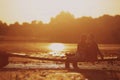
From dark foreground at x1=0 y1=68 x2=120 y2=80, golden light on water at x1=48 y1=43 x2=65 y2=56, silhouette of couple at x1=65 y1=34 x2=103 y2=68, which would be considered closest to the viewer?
dark foreground at x1=0 y1=68 x2=120 y2=80

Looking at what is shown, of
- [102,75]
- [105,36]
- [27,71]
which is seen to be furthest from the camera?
[105,36]

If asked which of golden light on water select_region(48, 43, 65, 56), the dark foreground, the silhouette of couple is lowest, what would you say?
the dark foreground

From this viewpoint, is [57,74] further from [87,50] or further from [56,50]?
[56,50]

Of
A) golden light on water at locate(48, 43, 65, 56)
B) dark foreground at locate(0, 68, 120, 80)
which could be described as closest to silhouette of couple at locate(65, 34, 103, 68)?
dark foreground at locate(0, 68, 120, 80)

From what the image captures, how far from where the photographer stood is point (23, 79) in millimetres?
15867

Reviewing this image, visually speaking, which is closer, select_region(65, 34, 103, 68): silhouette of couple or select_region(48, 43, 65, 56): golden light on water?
select_region(65, 34, 103, 68): silhouette of couple

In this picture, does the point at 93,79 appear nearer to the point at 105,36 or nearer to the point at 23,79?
the point at 23,79


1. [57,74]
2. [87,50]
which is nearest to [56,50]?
[87,50]

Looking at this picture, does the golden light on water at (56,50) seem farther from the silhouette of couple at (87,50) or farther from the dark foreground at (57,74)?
the dark foreground at (57,74)

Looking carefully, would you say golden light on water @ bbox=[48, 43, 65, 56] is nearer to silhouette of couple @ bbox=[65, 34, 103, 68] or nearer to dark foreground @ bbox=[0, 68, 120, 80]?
silhouette of couple @ bbox=[65, 34, 103, 68]

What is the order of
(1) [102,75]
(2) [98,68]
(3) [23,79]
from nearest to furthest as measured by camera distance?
(3) [23,79] < (1) [102,75] < (2) [98,68]

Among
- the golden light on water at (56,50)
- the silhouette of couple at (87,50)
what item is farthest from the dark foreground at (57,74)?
the golden light on water at (56,50)

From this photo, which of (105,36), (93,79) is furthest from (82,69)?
(105,36)

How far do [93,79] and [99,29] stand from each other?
131656mm
